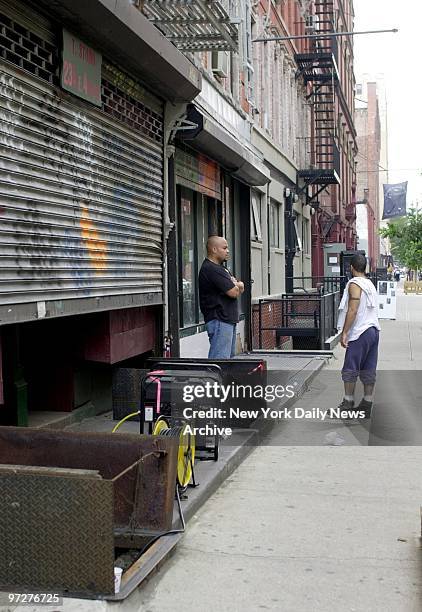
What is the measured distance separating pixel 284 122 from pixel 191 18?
14124mm

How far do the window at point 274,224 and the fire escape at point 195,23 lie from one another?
10.2 m

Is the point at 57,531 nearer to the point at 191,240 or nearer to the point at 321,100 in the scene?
the point at 191,240

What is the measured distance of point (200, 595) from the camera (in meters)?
4.49

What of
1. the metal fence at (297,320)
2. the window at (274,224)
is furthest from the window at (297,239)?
the metal fence at (297,320)

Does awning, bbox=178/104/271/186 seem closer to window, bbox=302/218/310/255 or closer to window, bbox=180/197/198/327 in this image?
window, bbox=180/197/198/327

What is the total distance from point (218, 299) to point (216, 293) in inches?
2.7

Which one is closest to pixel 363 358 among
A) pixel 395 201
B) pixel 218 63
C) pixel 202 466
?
pixel 202 466

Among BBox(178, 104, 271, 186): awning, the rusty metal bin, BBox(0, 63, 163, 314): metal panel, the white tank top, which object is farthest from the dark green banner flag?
the rusty metal bin

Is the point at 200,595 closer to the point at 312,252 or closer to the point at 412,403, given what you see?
the point at 412,403

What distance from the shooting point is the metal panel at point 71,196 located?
6004 millimetres

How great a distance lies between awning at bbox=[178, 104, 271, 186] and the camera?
10742mm

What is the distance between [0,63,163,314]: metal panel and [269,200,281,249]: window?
38.4 ft

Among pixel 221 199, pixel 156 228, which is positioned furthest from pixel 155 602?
pixel 221 199

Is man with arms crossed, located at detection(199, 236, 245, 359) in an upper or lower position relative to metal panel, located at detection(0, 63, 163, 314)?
lower
